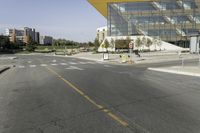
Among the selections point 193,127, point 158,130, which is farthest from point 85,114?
point 193,127

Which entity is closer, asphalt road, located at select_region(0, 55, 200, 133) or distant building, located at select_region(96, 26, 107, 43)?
asphalt road, located at select_region(0, 55, 200, 133)

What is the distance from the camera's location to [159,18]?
3533 inches

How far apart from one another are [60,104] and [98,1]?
82.1 meters

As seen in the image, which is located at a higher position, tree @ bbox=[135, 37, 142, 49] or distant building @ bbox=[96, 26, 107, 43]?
distant building @ bbox=[96, 26, 107, 43]

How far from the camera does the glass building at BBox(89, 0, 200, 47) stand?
8906 cm

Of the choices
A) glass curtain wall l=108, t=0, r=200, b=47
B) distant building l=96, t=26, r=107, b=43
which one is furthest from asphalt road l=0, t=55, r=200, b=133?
distant building l=96, t=26, r=107, b=43

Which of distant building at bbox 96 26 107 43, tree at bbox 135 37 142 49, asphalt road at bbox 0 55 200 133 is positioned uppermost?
distant building at bbox 96 26 107 43

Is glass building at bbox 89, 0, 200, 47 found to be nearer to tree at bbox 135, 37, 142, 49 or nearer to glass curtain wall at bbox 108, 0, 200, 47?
glass curtain wall at bbox 108, 0, 200, 47

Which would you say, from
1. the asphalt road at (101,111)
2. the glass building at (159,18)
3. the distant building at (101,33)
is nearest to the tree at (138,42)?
the glass building at (159,18)

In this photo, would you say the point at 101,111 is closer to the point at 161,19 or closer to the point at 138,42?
the point at 138,42

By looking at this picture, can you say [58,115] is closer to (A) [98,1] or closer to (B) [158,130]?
(B) [158,130]

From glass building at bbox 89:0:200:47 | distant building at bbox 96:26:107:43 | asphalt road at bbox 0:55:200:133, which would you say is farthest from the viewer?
distant building at bbox 96:26:107:43

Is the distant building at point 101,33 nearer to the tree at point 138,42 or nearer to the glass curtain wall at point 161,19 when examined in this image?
the glass curtain wall at point 161,19

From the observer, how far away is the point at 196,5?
88.4 m
